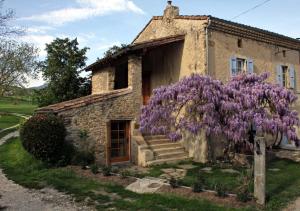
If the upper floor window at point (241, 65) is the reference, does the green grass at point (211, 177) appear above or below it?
below

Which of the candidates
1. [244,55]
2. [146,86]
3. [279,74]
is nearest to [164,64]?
[146,86]

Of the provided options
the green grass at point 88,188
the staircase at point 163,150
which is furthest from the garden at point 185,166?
the staircase at point 163,150

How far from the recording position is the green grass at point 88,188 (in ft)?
27.0

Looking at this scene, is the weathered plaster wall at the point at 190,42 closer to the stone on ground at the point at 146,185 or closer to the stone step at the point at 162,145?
the stone step at the point at 162,145

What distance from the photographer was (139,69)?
15359mm

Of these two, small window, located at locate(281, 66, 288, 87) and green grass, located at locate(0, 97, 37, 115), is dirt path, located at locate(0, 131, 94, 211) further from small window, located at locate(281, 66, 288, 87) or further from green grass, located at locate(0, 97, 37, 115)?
green grass, located at locate(0, 97, 37, 115)

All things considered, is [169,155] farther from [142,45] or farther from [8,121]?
[8,121]

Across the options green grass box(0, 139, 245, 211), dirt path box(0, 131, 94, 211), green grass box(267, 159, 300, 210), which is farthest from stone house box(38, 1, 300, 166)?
dirt path box(0, 131, 94, 211)

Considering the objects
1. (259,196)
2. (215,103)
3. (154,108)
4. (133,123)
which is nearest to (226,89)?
(215,103)

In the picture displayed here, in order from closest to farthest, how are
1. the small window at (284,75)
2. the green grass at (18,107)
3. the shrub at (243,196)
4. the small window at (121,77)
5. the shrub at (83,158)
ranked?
the shrub at (243,196)
the shrub at (83,158)
the small window at (121,77)
the small window at (284,75)
the green grass at (18,107)

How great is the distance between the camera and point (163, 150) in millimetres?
14953

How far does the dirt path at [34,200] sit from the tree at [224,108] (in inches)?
150

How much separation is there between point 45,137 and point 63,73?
1251 cm

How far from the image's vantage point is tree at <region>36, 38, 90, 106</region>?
943 inches
